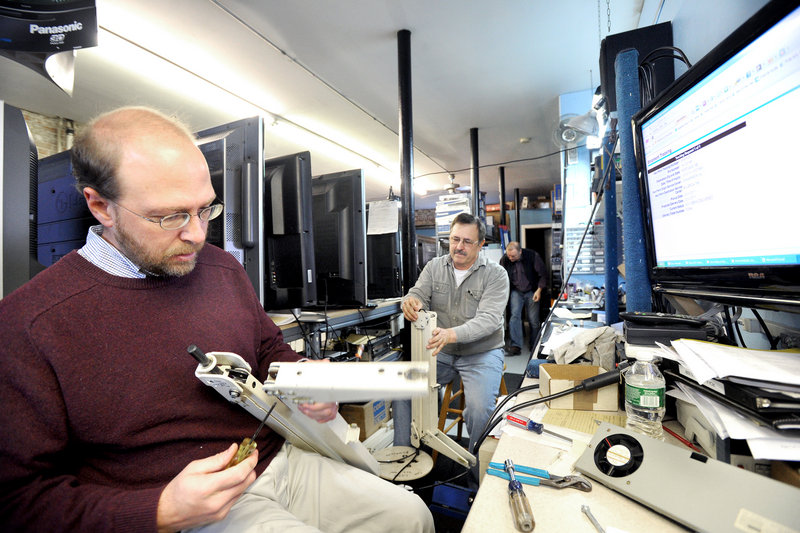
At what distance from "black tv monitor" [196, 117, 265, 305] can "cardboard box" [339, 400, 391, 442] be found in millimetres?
1039

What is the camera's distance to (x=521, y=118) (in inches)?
187

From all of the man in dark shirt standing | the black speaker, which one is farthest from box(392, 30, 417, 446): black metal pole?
the man in dark shirt standing

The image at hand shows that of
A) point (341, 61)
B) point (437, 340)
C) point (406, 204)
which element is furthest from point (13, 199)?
point (341, 61)

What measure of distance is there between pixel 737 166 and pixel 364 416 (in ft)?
6.20

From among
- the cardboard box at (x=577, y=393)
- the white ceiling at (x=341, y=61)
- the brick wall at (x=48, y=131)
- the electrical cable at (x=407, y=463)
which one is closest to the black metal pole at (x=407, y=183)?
the white ceiling at (x=341, y=61)

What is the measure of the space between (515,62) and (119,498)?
409 centimetres

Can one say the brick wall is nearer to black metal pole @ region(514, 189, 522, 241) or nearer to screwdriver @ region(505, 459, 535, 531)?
screwdriver @ region(505, 459, 535, 531)

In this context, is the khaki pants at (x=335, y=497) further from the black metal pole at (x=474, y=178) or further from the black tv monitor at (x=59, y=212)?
the black metal pole at (x=474, y=178)

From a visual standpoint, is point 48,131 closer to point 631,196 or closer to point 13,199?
point 13,199

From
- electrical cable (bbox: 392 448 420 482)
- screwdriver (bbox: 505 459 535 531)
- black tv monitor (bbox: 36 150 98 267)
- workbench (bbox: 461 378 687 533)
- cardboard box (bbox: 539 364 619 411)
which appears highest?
black tv monitor (bbox: 36 150 98 267)

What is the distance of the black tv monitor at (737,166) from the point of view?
552 mm

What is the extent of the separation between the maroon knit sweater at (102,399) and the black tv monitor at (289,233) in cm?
58

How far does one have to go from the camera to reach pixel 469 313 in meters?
2.17

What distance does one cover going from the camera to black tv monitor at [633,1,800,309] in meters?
0.55
